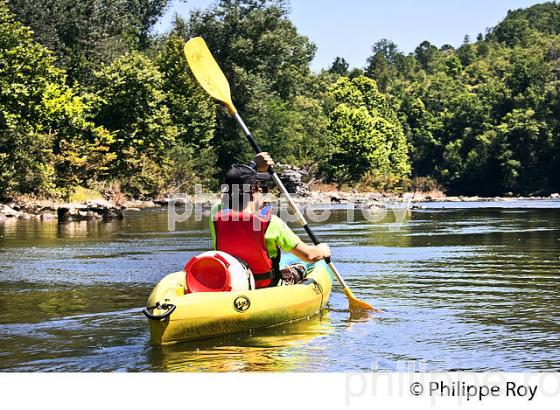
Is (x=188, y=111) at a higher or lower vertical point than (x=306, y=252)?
higher

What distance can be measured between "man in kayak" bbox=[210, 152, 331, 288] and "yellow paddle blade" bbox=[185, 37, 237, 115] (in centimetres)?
345

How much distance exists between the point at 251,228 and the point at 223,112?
44.6 meters

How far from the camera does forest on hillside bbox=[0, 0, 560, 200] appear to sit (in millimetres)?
31797

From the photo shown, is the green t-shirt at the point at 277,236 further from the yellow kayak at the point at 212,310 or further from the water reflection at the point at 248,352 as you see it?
the water reflection at the point at 248,352

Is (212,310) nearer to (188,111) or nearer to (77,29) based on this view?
(188,111)

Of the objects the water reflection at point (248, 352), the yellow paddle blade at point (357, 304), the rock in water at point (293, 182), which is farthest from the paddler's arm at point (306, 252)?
the rock in water at point (293, 182)

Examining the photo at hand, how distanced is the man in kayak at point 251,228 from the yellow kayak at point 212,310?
34 cm

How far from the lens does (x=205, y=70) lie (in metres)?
11.0

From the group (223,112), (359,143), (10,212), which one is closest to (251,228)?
(10,212)

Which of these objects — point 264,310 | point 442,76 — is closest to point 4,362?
point 264,310

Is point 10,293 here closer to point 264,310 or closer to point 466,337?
point 264,310

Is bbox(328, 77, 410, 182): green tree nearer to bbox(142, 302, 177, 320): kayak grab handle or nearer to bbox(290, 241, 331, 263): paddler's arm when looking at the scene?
bbox(290, 241, 331, 263): paddler's arm

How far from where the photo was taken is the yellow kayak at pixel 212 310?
6.73 metres

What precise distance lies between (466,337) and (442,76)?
3610 inches
